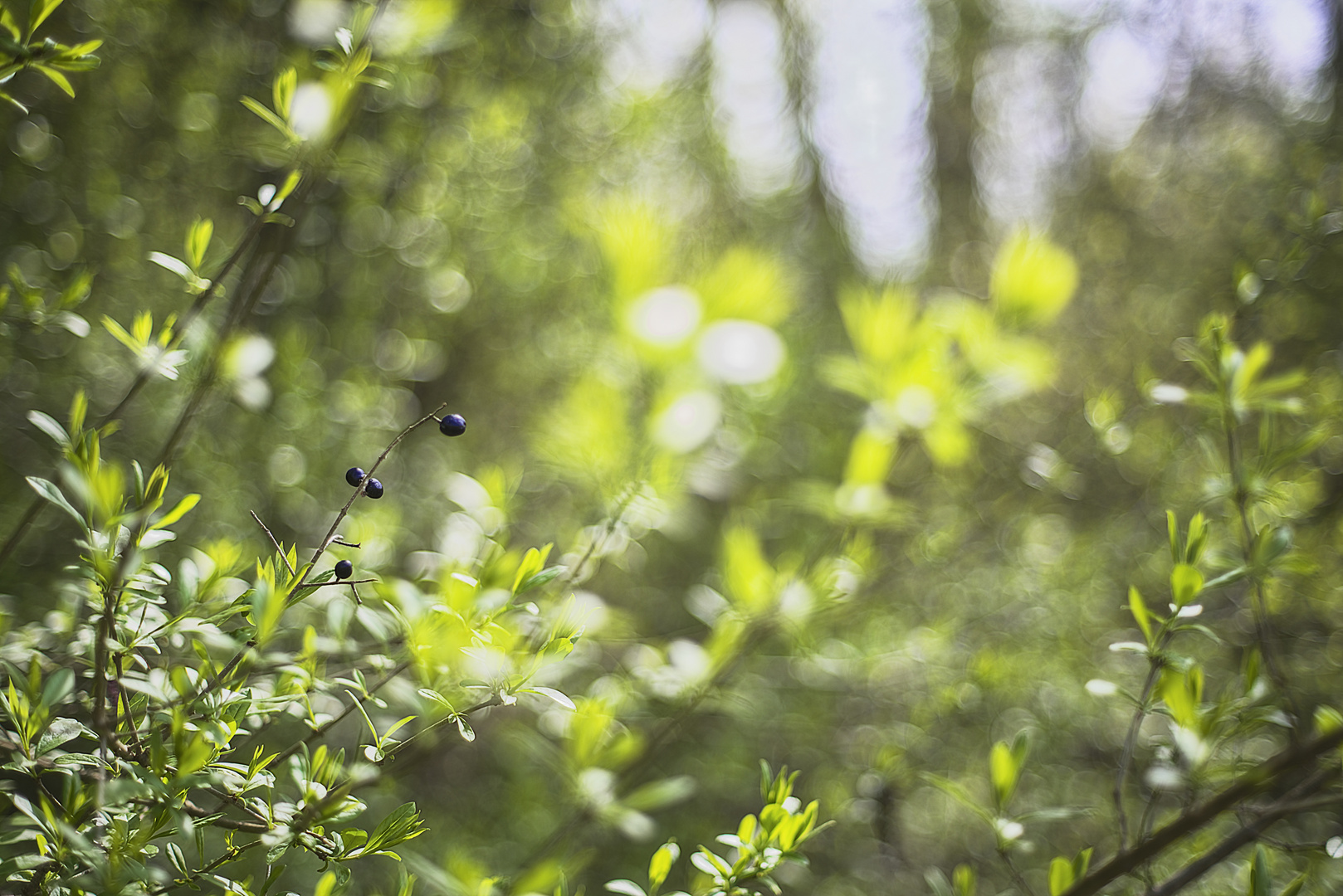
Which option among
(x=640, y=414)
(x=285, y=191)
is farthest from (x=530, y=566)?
(x=640, y=414)

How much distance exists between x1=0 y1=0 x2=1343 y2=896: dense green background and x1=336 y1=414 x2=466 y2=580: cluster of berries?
108 millimetres

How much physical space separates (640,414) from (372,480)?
66 cm

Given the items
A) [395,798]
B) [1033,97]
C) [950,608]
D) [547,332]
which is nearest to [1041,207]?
[1033,97]

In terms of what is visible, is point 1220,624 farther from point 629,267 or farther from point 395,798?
point 395,798

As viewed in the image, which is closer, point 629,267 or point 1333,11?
point 629,267

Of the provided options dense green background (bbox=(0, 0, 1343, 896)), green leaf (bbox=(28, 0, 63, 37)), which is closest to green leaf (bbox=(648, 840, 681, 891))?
dense green background (bbox=(0, 0, 1343, 896))

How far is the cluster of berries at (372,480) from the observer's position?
531mm

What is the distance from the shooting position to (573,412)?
3.20ft

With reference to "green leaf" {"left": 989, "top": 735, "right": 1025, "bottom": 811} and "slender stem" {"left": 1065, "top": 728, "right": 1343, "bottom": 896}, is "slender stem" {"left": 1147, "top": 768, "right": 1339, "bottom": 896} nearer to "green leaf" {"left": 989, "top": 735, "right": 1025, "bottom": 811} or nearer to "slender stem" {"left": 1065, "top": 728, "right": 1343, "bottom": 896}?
"slender stem" {"left": 1065, "top": 728, "right": 1343, "bottom": 896}

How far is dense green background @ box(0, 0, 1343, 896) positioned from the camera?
95cm

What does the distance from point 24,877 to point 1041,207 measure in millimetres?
2811

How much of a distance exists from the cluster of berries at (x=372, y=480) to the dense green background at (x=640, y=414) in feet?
0.35

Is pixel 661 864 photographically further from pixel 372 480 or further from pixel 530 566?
pixel 372 480

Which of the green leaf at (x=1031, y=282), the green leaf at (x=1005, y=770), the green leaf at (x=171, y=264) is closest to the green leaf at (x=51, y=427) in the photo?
the green leaf at (x=171, y=264)
